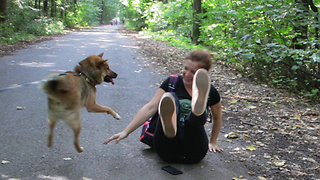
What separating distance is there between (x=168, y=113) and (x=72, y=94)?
1265 mm

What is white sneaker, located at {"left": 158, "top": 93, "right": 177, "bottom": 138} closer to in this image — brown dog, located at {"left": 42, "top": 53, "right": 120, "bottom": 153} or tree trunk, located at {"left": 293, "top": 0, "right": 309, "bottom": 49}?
brown dog, located at {"left": 42, "top": 53, "right": 120, "bottom": 153}

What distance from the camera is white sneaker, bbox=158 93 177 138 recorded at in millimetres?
3023

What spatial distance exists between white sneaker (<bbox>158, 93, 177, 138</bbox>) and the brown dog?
1.12m

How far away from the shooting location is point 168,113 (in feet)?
10.1

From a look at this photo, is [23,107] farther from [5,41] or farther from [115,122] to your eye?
[5,41]

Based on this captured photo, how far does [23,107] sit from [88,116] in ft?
4.84

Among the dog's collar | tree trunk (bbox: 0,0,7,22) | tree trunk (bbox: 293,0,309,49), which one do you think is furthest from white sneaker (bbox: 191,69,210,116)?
tree trunk (bbox: 0,0,7,22)

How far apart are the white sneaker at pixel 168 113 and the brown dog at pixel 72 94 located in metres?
1.12

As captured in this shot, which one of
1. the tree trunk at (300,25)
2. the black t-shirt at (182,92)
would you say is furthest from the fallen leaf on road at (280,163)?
the tree trunk at (300,25)

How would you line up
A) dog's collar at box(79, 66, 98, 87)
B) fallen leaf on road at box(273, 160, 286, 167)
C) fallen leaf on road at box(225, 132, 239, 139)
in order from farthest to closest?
fallen leaf on road at box(225, 132, 239, 139), dog's collar at box(79, 66, 98, 87), fallen leaf on road at box(273, 160, 286, 167)

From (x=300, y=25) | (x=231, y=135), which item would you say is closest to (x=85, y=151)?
(x=231, y=135)

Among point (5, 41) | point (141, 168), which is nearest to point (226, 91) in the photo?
point (141, 168)

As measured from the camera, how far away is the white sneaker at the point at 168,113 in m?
3.02

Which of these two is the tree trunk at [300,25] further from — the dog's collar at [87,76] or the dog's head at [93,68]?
the dog's collar at [87,76]
